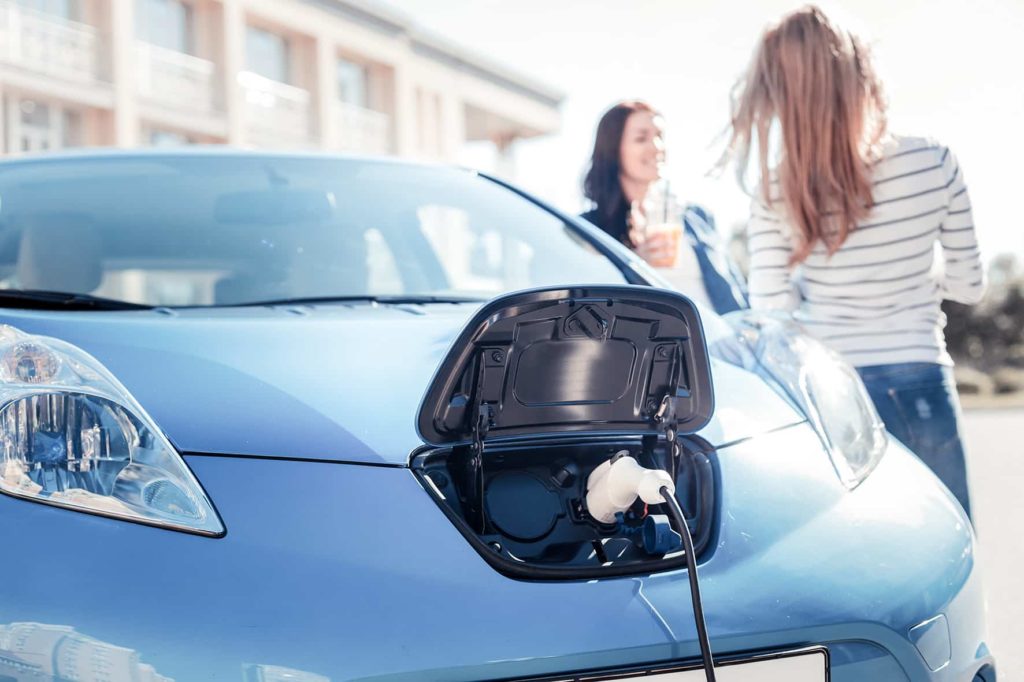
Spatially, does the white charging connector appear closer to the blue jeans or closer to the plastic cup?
the blue jeans

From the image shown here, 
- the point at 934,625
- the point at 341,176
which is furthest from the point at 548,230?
the point at 934,625

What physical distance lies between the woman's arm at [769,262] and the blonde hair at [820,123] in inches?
1.6

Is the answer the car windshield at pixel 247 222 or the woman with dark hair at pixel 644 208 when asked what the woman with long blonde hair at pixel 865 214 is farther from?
the woman with dark hair at pixel 644 208

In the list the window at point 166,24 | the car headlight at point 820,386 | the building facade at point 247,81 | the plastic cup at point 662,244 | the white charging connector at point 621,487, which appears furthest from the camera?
the window at point 166,24

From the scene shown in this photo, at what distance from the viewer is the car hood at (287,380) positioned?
1298mm

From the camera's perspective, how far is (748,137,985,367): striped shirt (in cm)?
238

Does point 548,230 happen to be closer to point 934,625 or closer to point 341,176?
point 341,176

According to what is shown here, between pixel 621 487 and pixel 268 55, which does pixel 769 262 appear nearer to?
pixel 621 487

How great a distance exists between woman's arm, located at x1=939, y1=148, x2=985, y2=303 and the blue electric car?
0.80 metres

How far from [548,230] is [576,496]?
1.04 metres

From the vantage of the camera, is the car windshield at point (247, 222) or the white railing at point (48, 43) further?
the white railing at point (48, 43)

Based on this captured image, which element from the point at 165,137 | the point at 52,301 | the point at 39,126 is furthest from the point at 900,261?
the point at 165,137

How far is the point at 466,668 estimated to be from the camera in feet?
3.70

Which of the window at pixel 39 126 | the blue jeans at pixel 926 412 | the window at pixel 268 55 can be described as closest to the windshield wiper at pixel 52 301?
the blue jeans at pixel 926 412
